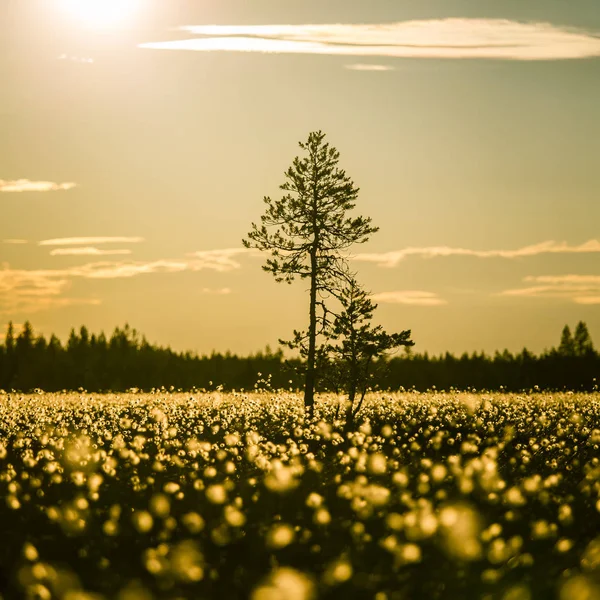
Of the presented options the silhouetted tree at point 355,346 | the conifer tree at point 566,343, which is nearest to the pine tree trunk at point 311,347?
the silhouetted tree at point 355,346

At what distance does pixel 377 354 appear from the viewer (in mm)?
29156

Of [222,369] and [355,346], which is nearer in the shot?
[355,346]

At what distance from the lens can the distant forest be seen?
9156cm

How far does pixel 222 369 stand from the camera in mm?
105625

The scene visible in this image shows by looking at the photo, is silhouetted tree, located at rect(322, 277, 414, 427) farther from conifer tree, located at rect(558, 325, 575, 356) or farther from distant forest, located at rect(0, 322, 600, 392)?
conifer tree, located at rect(558, 325, 575, 356)

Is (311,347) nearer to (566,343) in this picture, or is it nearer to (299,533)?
(299,533)

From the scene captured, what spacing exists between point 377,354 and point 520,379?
67.1m

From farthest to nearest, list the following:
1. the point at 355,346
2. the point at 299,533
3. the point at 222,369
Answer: the point at 222,369 → the point at 355,346 → the point at 299,533

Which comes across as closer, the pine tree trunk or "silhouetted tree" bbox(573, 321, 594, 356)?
the pine tree trunk

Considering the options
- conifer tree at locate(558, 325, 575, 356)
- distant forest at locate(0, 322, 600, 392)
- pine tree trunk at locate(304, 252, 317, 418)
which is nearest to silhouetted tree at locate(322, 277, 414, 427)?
pine tree trunk at locate(304, 252, 317, 418)

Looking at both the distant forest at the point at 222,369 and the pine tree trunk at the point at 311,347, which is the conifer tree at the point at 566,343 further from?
the pine tree trunk at the point at 311,347

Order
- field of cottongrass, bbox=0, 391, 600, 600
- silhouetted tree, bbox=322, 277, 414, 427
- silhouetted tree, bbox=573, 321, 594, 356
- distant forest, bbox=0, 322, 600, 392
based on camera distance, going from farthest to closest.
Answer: silhouetted tree, bbox=573, 321, 594, 356
distant forest, bbox=0, 322, 600, 392
silhouetted tree, bbox=322, 277, 414, 427
field of cottongrass, bbox=0, 391, 600, 600

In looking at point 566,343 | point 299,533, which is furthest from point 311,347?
point 566,343

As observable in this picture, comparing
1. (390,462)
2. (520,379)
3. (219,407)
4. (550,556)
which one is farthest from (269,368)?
(550,556)
